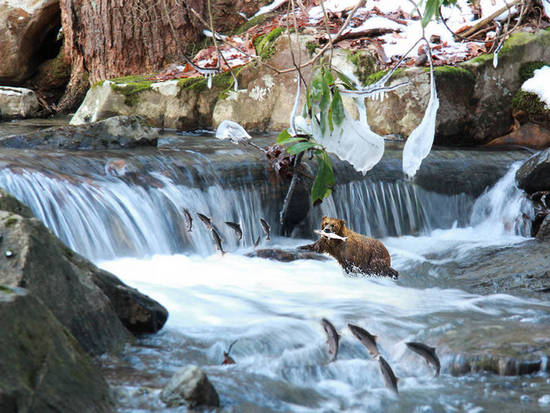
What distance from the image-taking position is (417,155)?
2432 mm

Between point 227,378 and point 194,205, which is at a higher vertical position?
point 194,205

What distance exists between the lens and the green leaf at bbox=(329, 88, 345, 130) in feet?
7.40

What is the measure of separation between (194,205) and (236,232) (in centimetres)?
44

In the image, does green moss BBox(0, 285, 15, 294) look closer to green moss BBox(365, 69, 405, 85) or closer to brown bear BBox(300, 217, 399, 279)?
brown bear BBox(300, 217, 399, 279)

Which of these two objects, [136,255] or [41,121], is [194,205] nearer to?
[136,255]

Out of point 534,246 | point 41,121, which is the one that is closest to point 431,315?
point 534,246

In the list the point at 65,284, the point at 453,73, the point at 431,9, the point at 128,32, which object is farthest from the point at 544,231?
the point at 128,32

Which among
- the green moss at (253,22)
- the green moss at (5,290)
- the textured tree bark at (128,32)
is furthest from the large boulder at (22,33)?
the green moss at (5,290)

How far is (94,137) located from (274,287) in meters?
3.07

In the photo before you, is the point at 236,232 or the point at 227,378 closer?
the point at 227,378

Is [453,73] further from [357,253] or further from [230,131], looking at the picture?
[357,253]

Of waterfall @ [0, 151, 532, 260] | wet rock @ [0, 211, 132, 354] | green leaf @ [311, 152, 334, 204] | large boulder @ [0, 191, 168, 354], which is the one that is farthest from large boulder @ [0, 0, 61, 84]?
green leaf @ [311, 152, 334, 204]

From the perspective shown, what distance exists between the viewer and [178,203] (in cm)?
532

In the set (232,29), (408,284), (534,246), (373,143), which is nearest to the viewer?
(373,143)
